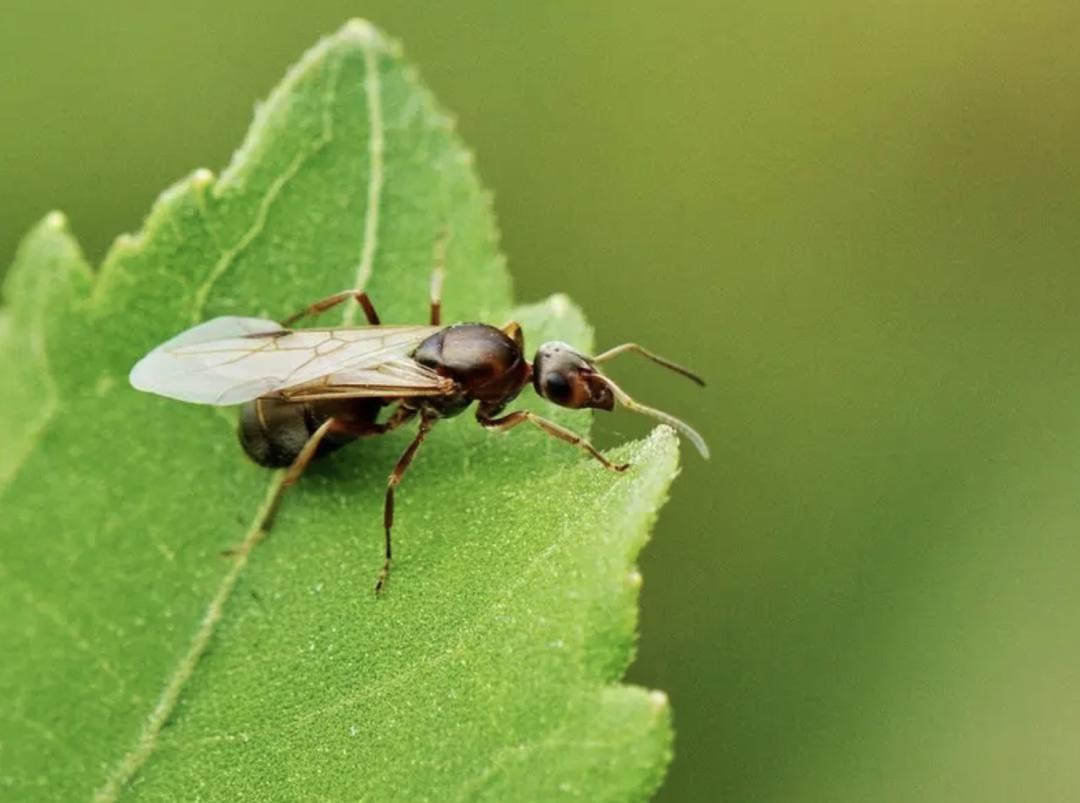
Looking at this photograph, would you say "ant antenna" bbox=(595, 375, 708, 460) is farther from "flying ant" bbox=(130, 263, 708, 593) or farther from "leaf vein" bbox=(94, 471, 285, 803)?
"leaf vein" bbox=(94, 471, 285, 803)

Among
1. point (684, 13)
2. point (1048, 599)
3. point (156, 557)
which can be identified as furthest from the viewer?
point (684, 13)

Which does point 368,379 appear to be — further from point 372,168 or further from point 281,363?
point 372,168

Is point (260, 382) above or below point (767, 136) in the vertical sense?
below

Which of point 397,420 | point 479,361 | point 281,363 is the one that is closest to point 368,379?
point 397,420

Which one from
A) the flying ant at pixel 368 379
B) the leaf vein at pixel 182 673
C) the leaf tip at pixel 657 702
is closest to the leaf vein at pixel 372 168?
the flying ant at pixel 368 379

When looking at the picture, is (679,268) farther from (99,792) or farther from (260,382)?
(99,792)

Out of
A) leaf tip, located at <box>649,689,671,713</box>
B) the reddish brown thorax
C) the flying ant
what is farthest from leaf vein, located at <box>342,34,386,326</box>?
leaf tip, located at <box>649,689,671,713</box>

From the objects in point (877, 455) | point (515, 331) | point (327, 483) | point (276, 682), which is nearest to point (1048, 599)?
point (877, 455)
